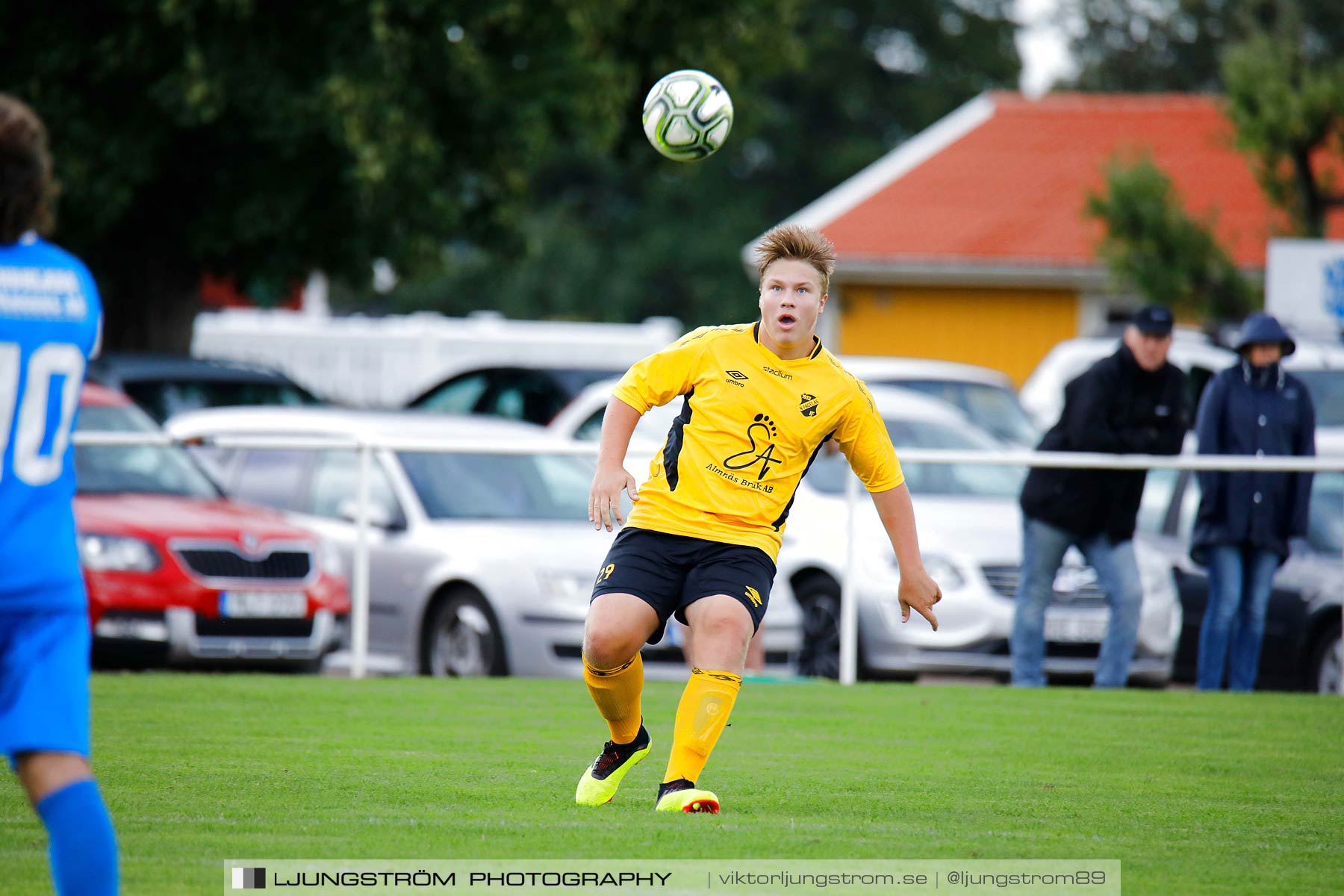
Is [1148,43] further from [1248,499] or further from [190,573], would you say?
[190,573]

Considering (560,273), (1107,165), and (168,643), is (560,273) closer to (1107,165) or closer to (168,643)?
(1107,165)

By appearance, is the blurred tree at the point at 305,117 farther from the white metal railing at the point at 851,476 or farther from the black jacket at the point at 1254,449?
the black jacket at the point at 1254,449

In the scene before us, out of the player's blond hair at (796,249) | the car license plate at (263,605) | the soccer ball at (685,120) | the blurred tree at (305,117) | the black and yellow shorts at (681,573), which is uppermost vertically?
the blurred tree at (305,117)

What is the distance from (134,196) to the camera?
19.9 meters

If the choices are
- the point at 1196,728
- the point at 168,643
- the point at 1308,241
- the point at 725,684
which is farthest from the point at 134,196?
the point at 725,684

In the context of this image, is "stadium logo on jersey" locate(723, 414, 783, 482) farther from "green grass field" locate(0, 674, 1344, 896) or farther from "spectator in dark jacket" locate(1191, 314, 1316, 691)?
"spectator in dark jacket" locate(1191, 314, 1316, 691)

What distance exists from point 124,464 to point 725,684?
725 cm

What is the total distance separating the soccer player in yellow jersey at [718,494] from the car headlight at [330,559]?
231 inches

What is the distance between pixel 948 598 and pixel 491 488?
3.00 meters

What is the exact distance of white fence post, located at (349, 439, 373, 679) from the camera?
36.8 ft

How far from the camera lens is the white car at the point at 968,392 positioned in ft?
56.3

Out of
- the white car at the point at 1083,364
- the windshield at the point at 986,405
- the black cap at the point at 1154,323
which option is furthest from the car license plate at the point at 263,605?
the white car at the point at 1083,364

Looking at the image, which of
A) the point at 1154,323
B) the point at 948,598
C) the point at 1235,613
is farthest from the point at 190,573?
the point at 1235,613

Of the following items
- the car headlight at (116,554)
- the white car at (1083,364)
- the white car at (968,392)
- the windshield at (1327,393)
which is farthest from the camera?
the white car at (1083,364)
